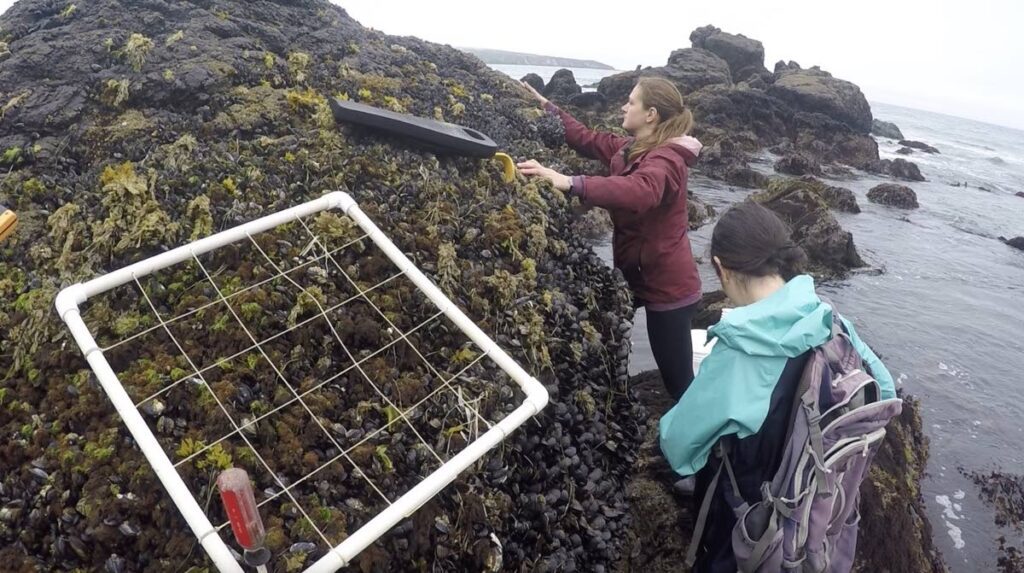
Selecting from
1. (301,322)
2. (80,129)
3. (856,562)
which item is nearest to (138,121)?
(80,129)

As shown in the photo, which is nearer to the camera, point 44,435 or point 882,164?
point 44,435

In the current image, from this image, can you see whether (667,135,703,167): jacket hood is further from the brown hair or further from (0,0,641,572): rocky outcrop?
(0,0,641,572): rocky outcrop

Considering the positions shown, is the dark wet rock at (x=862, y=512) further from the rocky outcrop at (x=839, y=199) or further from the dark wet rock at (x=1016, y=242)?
the dark wet rock at (x=1016, y=242)

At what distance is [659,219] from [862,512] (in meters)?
3.05

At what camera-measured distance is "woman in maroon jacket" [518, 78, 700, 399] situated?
173 inches

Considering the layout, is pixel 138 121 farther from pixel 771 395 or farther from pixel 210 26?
pixel 771 395

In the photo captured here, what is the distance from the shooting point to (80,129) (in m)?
4.97

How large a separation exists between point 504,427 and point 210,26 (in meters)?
6.05

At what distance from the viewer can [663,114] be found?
4746 mm

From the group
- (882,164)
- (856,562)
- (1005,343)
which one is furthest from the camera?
(882,164)

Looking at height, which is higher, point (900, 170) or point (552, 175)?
point (552, 175)

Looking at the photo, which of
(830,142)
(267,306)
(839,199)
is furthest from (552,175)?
(830,142)

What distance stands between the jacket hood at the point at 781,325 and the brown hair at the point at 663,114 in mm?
1866

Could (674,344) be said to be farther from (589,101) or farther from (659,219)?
(589,101)
